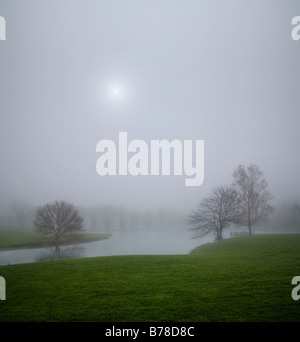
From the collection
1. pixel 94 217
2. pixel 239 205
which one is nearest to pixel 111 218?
pixel 94 217

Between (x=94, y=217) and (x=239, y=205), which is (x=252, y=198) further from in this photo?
(x=94, y=217)

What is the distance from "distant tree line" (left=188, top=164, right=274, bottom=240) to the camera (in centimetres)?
3825

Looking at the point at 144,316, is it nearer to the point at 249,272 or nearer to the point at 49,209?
the point at 249,272

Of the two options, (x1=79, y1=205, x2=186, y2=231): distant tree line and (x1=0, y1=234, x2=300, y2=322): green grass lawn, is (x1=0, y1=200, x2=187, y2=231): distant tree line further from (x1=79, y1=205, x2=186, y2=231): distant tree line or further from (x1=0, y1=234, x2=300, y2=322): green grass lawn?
(x1=0, y1=234, x2=300, y2=322): green grass lawn

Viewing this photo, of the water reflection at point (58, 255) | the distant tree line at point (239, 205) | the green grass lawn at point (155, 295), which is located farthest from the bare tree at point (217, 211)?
the green grass lawn at point (155, 295)

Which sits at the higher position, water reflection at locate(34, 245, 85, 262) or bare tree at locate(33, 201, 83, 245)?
bare tree at locate(33, 201, 83, 245)

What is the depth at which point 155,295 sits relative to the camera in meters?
9.30

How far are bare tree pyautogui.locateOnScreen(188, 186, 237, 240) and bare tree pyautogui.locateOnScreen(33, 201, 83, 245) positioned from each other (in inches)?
1274

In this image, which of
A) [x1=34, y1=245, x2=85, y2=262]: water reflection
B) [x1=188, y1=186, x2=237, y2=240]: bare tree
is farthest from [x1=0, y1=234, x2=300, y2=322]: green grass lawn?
[x1=188, y1=186, x2=237, y2=240]: bare tree

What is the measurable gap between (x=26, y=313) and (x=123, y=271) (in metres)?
7.77

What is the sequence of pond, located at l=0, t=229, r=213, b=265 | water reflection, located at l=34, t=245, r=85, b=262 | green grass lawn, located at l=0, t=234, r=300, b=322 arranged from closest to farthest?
green grass lawn, located at l=0, t=234, r=300, b=322 → water reflection, located at l=34, t=245, r=85, b=262 → pond, located at l=0, t=229, r=213, b=265

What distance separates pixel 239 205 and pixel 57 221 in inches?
1862

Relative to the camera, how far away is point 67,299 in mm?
9352
